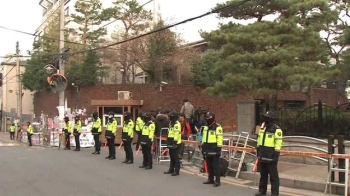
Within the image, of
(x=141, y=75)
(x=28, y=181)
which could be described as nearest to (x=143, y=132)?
(x=28, y=181)

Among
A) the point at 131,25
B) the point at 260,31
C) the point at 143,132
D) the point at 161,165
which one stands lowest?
the point at 161,165

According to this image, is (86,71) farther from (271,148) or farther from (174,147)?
(271,148)

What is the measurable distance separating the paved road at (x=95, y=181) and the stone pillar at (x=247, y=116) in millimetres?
4062

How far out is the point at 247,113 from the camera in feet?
51.9

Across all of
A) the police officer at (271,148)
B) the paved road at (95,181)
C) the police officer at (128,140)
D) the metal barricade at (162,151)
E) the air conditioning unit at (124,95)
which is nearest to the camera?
the police officer at (271,148)

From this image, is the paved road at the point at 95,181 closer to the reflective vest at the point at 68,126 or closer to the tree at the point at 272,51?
the tree at the point at 272,51

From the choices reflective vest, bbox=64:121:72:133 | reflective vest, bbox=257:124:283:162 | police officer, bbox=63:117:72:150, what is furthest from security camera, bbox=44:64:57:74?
reflective vest, bbox=257:124:283:162

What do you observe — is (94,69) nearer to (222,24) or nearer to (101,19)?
(101,19)

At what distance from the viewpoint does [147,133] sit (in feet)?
42.9

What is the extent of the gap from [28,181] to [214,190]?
4.81 m

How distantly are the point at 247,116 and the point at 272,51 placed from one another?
9.05 ft

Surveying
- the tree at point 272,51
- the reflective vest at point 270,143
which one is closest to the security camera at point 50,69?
the tree at point 272,51

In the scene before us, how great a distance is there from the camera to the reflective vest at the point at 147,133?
1303 cm

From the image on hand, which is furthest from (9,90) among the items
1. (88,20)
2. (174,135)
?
(174,135)
